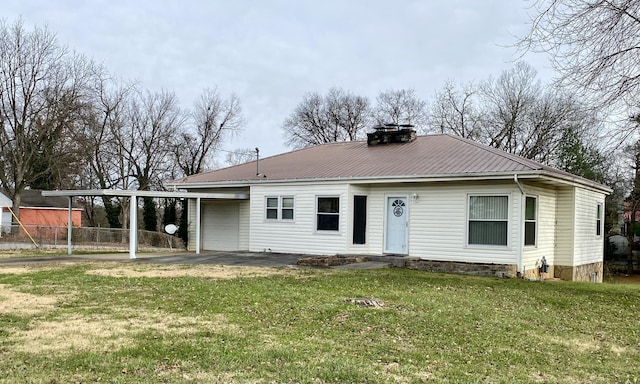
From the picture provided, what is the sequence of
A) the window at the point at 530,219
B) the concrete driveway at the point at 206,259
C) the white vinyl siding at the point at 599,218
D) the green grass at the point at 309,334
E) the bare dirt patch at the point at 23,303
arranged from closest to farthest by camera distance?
1. the green grass at the point at 309,334
2. the bare dirt patch at the point at 23,303
3. the window at the point at 530,219
4. the concrete driveway at the point at 206,259
5. the white vinyl siding at the point at 599,218

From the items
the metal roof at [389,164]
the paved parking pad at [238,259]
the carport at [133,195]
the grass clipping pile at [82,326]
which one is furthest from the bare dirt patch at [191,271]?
the metal roof at [389,164]

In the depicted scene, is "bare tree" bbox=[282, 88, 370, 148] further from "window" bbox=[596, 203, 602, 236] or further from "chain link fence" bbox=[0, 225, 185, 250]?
"window" bbox=[596, 203, 602, 236]

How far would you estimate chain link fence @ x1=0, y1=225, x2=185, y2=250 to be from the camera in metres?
22.9

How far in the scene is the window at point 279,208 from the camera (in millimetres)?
19109

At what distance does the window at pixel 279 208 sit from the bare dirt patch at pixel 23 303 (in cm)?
1017

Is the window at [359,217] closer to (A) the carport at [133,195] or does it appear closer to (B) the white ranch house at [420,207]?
(B) the white ranch house at [420,207]

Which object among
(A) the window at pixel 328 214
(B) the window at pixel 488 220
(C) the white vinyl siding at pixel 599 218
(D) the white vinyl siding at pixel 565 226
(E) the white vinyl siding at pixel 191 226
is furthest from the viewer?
(E) the white vinyl siding at pixel 191 226

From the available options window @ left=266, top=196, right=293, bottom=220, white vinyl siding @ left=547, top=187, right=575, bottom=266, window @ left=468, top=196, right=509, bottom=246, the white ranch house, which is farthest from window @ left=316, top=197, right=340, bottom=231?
white vinyl siding @ left=547, top=187, right=575, bottom=266

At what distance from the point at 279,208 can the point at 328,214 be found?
210 centimetres

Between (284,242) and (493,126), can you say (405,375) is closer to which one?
(284,242)

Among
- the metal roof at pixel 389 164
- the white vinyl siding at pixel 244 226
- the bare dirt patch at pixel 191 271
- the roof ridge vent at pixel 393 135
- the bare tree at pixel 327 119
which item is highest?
the bare tree at pixel 327 119

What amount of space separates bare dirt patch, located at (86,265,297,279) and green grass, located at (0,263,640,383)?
139cm

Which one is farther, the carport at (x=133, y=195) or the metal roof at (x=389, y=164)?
the carport at (x=133, y=195)

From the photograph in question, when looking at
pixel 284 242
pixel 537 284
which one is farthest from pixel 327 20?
pixel 537 284
